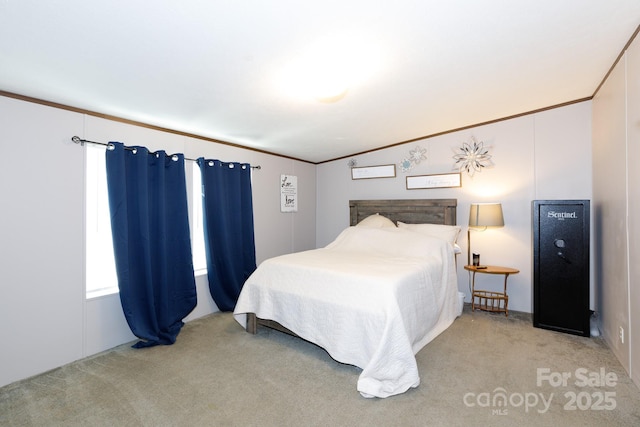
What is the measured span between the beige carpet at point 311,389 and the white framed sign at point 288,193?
89.5 inches

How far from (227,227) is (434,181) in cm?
277

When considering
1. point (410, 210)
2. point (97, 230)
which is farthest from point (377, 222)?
point (97, 230)

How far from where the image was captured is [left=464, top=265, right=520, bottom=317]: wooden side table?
3557 mm

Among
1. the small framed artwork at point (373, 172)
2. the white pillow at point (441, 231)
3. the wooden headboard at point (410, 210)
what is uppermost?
the small framed artwork at point (373, 172)

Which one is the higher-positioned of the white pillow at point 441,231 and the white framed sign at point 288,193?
the white framed sign at point 288,193

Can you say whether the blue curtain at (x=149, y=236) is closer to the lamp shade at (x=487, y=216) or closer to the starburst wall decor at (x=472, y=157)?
the lamp shade at (x=487, y=216)

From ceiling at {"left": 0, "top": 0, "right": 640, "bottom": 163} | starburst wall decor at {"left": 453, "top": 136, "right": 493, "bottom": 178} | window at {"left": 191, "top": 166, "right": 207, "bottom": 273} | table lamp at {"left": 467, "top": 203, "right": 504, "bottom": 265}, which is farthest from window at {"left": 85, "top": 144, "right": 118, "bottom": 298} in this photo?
starburst wall decor at {"left": 453, "top": 136, "right": 493, "bottom": 178}

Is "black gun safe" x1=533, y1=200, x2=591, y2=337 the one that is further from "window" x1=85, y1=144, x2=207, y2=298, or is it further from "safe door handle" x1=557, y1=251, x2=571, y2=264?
"window" x1=85, y1=144, x2=207, y2=298

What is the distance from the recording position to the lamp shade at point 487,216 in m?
3.53

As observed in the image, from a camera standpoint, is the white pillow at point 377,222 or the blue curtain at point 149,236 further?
the white pillow at point 377,222

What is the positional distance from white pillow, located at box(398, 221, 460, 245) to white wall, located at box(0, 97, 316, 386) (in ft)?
10.7

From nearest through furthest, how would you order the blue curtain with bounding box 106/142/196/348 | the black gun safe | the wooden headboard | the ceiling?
the ceiling
the blue curtain with bounding box 106/142/196/348
the black gun safe
the wooden headboard

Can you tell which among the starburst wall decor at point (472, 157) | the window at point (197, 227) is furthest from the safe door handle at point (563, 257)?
the window at point (197, 227)

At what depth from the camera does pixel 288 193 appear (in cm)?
486
